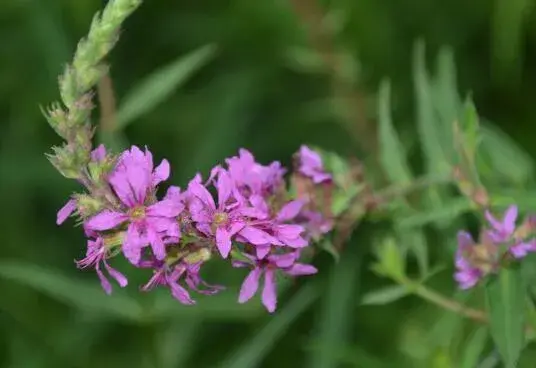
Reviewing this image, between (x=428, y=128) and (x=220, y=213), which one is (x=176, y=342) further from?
(x=220, y=213)

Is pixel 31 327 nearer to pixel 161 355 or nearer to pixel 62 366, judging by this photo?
A: pixel 62 366

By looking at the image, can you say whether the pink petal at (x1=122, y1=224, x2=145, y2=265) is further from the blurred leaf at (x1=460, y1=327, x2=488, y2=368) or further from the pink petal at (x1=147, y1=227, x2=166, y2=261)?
the blurred leaf at (x1=460, y1=327, x2=488, y2=368)

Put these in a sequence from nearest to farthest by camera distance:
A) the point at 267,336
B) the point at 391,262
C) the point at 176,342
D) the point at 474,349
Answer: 1. the point at 474,349
2. the point at 391,262
3. the point at 267,336
4. the point at 176,342

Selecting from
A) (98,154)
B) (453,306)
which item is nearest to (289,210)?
(98,154)

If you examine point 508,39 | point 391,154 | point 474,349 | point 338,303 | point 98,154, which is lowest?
point 474,349

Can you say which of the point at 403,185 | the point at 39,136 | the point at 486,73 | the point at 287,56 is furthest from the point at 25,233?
the point at 486,73

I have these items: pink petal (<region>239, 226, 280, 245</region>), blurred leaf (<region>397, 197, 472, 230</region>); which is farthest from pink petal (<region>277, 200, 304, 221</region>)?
blurred leaf (<region>397, 197, 472, 230</region>)
